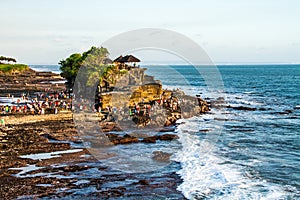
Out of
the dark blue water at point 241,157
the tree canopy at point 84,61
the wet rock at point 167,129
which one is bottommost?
the dark blue water at point 241,157

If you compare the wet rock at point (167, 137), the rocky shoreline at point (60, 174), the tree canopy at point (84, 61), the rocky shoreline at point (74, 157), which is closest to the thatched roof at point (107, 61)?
the tree canopy at point (84, 61)

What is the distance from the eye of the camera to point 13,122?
35.8 m

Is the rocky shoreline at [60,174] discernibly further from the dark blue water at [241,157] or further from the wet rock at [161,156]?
the dark blue water at [241,157]

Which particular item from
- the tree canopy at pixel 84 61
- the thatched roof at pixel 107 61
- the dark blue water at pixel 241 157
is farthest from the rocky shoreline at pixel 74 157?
the thatched roof at pixel 107 61

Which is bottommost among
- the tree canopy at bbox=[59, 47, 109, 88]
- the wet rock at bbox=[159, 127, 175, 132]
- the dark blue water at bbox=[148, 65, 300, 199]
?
the dark blue water at bbox=[148, 65, 300, 199]

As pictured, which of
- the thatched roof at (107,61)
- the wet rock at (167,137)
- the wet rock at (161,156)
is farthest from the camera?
the thatched roof at (107,61)

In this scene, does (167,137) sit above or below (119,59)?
below

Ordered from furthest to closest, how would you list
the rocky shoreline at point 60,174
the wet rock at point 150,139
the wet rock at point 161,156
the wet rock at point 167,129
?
the wet rock at point 167,129, the wet rock at point 150,139, the wet rock at point 161,156, the rocky shoreline at point 60,174

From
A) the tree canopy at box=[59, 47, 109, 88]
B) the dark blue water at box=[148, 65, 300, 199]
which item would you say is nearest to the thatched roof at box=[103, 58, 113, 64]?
the tree canopy at box=[59, 47, 109, 88]

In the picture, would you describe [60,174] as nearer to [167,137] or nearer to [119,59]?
[167,137]

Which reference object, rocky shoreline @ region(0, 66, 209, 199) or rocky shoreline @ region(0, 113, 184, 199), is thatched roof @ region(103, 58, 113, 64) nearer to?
rocky shoreline @ region(0, 66, 209, 199)

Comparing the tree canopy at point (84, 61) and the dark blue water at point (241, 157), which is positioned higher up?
the tree canopy at point (84, 61)

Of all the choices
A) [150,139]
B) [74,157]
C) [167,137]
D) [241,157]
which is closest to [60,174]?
[74,157]

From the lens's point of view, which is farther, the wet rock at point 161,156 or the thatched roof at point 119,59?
the thatched roof at point 119,59
